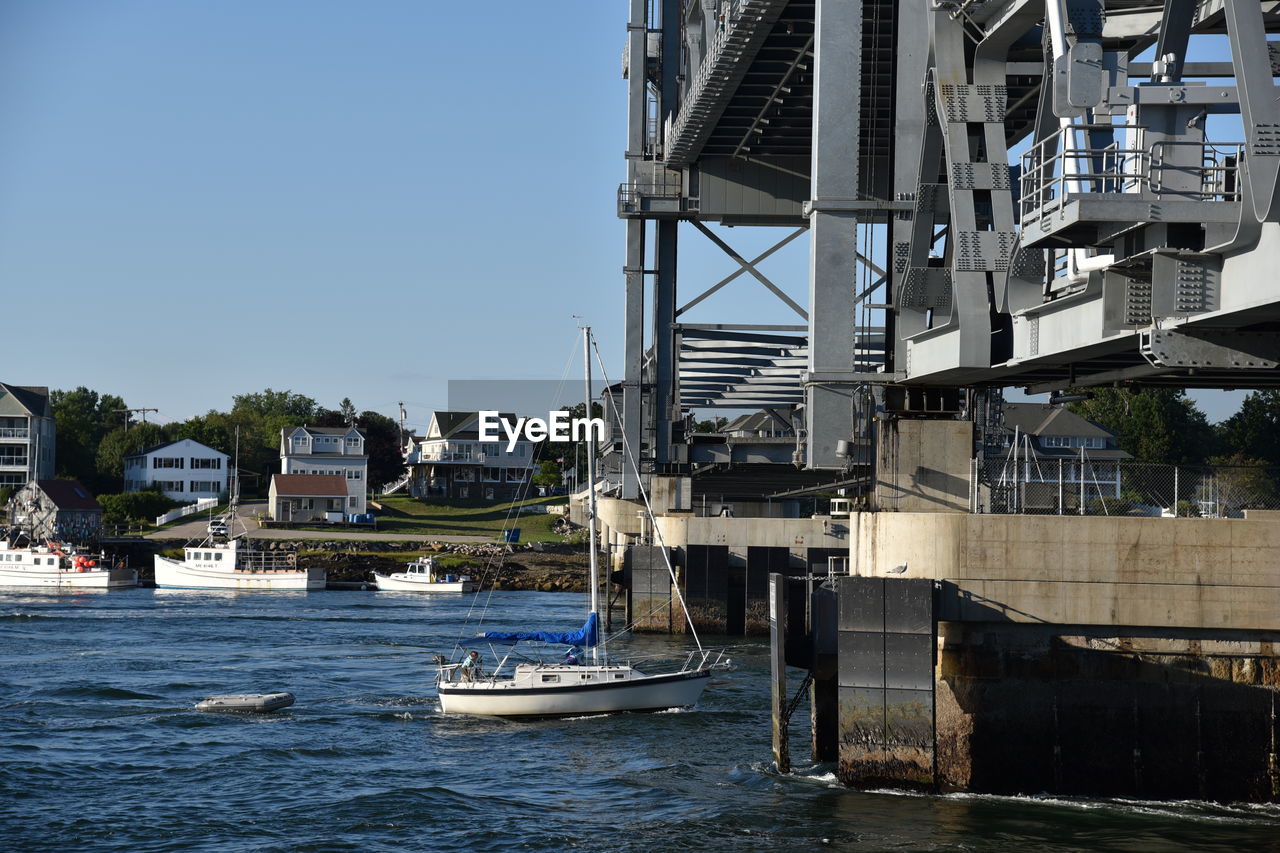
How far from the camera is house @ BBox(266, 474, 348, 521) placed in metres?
115

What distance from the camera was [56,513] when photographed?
99.8 metres

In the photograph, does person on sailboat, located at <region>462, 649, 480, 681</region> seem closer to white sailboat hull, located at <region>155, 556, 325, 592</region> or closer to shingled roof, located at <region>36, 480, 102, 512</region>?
white sailboat hull, located at <region>155, 556, 325, 592</region>

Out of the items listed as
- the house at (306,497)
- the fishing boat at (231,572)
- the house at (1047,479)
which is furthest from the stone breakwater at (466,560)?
the house at (1047,479)

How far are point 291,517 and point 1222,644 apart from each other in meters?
101

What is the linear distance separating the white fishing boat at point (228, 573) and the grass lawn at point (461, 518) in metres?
17.5

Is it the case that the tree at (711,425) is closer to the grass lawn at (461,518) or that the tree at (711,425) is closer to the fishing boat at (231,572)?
the grass lawn at (461,518)

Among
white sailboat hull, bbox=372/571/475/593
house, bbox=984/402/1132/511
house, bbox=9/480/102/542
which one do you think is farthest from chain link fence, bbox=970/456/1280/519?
house, bbox=9/480/102/542

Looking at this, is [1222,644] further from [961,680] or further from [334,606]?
[334,606]

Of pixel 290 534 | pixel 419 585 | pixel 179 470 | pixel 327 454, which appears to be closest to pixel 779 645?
pixel 419 585

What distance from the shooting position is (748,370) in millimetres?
52062

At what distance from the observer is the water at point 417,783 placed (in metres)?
20.6

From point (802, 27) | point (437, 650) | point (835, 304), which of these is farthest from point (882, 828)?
point (437, 650)

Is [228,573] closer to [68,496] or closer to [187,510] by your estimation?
[68,496]

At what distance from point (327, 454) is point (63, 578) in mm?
42398
